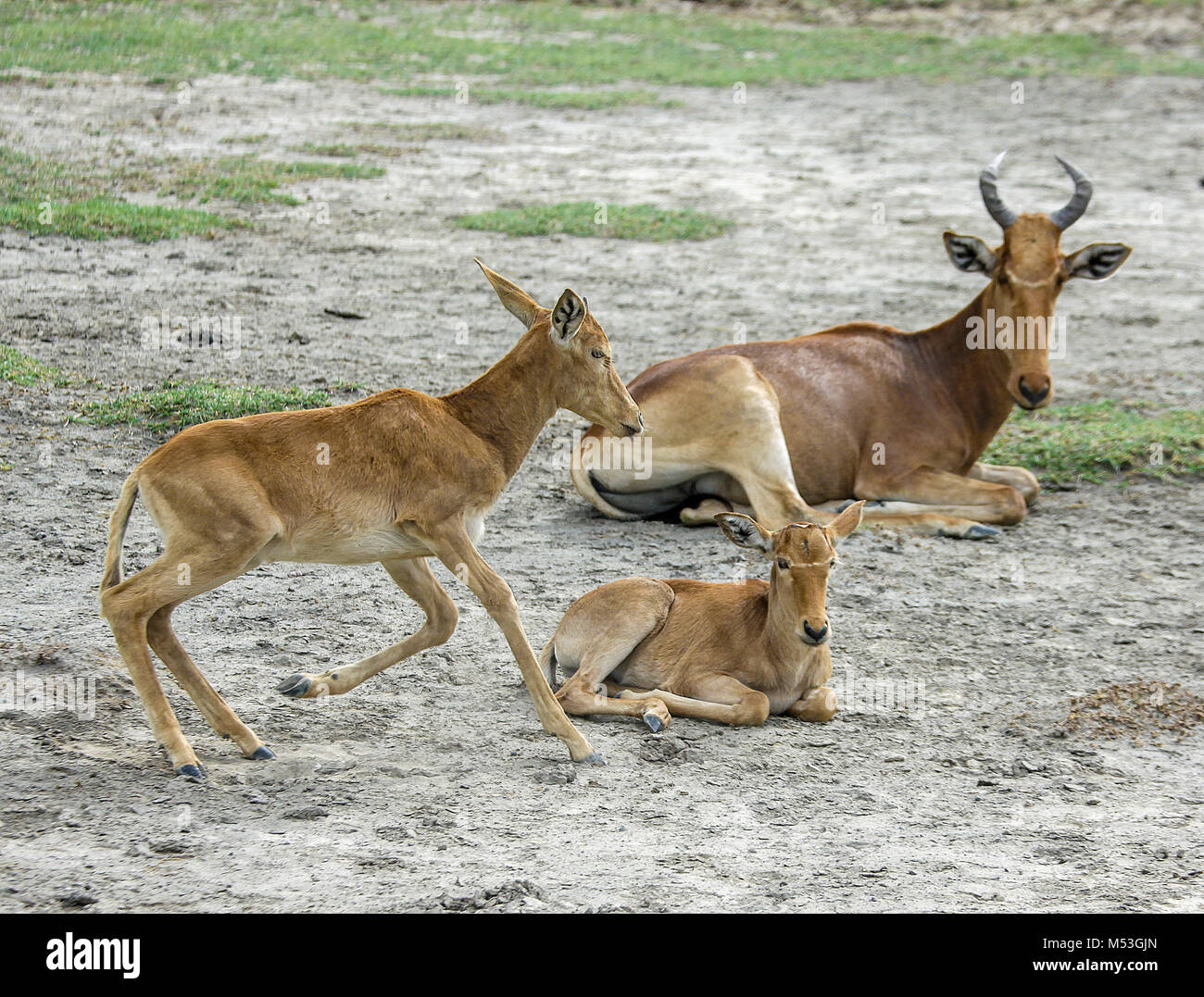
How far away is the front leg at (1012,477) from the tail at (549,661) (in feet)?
12.8

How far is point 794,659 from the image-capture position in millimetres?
6609

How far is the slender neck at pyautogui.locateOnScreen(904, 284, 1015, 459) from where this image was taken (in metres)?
9.75

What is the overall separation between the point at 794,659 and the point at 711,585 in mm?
659

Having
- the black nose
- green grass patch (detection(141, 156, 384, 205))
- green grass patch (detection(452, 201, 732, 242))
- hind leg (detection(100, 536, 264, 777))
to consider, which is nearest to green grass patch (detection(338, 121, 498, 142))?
green grass patch (detection(141, 156, 384, 205))

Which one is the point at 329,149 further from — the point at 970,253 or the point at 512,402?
the point at 512,402

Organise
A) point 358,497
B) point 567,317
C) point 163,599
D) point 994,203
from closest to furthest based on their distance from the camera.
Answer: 1. point 163,599
2. point 358,497
3. point 567,317
4. point 994,203

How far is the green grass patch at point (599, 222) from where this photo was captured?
1409cm

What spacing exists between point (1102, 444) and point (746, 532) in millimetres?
4522

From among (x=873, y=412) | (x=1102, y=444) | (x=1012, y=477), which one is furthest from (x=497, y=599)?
(x=1102, y=444)

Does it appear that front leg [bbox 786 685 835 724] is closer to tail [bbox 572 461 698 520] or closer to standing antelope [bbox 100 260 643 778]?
standing antelope [bbox 100 260 643 778]

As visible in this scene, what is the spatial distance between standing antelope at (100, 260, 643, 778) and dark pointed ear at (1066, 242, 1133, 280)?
4173 millimetres

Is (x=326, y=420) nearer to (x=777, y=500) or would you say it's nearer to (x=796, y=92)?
(x=777, y=500)

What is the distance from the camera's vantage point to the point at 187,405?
31.4 feet

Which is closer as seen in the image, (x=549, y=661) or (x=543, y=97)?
(x=549, y=661)
